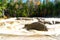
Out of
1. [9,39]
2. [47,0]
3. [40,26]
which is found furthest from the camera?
[47,0]

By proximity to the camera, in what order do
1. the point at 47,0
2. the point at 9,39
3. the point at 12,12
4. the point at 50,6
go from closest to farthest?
1. the point at 9,39
2. the point at 12,12
3. the point at 50,6
4. the point at 47,0

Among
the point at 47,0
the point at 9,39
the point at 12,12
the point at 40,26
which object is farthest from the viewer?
the point at 47,0

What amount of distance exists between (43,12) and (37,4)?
7.13 feet

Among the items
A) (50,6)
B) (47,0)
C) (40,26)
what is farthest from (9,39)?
(47,0)

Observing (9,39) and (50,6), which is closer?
(9,39)

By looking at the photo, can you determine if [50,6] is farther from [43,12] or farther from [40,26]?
[40,26]

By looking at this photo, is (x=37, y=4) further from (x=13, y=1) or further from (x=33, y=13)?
(x=13, y=1)

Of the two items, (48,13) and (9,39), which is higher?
(9,39)

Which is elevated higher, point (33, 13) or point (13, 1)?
point (13, 1)

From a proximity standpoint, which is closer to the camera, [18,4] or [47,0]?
[18,4]

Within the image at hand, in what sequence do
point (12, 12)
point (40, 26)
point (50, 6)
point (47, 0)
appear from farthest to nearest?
point (47, 0) → point (50, 6) → point (12, 12) → point (40, 26)

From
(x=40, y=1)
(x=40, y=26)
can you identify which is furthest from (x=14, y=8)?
(x=40, y=26)

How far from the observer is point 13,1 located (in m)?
35.6

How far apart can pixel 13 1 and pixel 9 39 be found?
28843mm
